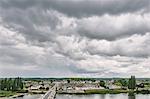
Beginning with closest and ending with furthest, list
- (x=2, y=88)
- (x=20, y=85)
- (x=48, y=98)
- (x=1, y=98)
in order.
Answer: (x=48, y=98) → (x=1, y=98) → (x=2, y=88) → (x=20, y=85)

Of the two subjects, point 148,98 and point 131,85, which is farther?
point 131,85

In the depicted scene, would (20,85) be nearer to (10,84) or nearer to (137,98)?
(10,84)

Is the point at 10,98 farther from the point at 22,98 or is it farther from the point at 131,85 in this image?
the point at 131,85

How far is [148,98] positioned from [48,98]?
43.3 metres

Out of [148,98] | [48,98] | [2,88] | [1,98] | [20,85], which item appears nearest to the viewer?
[48,98]

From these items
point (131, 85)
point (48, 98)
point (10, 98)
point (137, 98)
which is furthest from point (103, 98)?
point (131, 85)

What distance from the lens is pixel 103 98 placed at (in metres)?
128

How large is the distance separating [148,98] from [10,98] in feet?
181

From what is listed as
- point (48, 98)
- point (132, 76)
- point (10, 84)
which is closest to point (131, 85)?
point (132, 76)

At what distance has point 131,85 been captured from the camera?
181875mm

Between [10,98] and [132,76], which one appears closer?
[10,98]

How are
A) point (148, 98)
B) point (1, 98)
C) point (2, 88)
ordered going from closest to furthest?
point (1, 98) < point (148, 98) < point (2, 88)

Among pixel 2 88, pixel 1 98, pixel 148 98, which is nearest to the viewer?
pixel 1 98

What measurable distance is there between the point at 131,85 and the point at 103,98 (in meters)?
57.3
